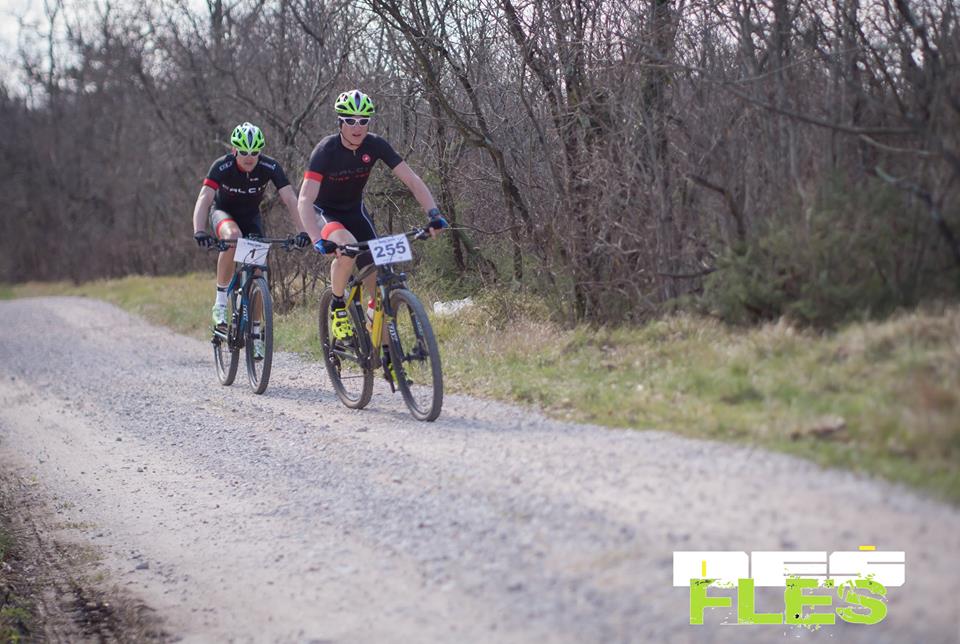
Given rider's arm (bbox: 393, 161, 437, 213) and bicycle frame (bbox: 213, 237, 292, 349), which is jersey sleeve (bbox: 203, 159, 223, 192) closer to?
bicycle frame (bbox: 213, 237, 292, 349)

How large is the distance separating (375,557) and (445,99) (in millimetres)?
6669

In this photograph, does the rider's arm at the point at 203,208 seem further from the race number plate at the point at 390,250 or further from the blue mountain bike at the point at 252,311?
the race number plate at the point at 390,250

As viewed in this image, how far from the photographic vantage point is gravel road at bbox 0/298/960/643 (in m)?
3.58

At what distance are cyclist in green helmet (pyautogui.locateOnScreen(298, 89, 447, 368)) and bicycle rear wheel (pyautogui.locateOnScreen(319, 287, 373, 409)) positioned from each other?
5.4 inches

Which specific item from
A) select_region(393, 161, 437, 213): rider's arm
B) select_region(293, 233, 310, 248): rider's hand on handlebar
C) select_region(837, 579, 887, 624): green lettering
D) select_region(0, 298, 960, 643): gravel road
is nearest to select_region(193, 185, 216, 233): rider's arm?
select_region(293, 233, 310, 248): rider's hand on handlebar

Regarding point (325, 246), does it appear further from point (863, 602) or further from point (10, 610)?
point (863, 602)

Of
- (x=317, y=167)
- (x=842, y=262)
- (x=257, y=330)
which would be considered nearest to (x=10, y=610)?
(x=317, y=167)

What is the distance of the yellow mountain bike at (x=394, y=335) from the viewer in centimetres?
658

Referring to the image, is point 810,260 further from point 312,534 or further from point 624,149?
point 312,534

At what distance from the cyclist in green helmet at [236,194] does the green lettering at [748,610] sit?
5981 mm

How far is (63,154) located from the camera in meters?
42.0

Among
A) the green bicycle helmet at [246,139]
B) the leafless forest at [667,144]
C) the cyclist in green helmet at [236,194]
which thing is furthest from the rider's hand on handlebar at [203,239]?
the leafless forest at [667,144]

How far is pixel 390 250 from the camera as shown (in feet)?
21.8

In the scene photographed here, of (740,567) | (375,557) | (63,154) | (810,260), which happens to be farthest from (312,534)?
(63,154)
